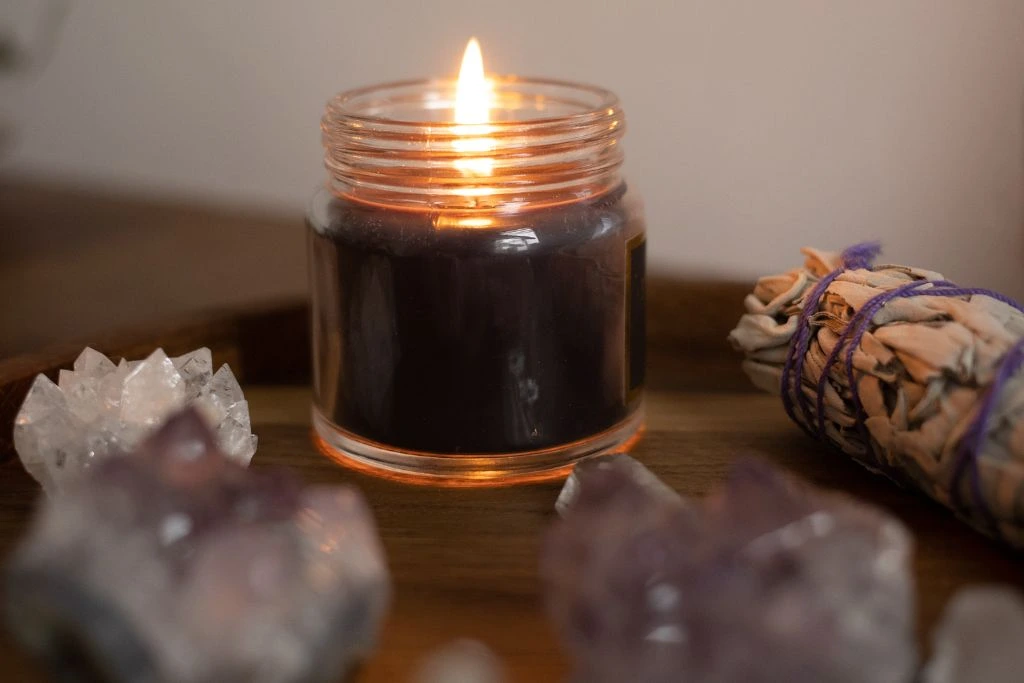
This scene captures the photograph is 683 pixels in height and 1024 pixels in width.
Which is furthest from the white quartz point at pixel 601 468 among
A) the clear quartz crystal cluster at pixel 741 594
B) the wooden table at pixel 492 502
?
the clear quartz crystal cluster at pixel 741 594

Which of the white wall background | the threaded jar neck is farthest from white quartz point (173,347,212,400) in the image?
the white wall background

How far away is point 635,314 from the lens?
61 cm

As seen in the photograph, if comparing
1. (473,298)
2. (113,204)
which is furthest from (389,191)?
(113,204)

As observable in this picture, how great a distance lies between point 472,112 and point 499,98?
0.09 m

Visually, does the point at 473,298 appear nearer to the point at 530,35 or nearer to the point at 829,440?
the point at 829,440

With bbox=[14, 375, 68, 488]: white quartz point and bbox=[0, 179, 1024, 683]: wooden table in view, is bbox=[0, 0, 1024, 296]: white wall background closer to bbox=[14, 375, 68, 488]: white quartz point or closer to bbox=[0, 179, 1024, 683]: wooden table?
bbox=[0, 179, 1024, 683]: wooden table

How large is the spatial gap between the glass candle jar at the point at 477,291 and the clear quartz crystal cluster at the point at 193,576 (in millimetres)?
168

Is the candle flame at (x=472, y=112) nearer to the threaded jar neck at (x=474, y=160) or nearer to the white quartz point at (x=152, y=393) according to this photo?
the threaded jar neck at (x=474, y=160)

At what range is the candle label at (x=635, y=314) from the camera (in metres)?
0.60

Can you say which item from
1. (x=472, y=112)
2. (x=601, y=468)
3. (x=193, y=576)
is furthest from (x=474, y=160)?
(x=193, y=576)

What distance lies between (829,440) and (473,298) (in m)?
0.20

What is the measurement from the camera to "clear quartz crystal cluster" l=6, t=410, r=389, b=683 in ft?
1.12

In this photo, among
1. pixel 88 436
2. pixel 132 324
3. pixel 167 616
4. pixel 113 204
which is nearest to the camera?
pixel 167 616

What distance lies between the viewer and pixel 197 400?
55 cm
